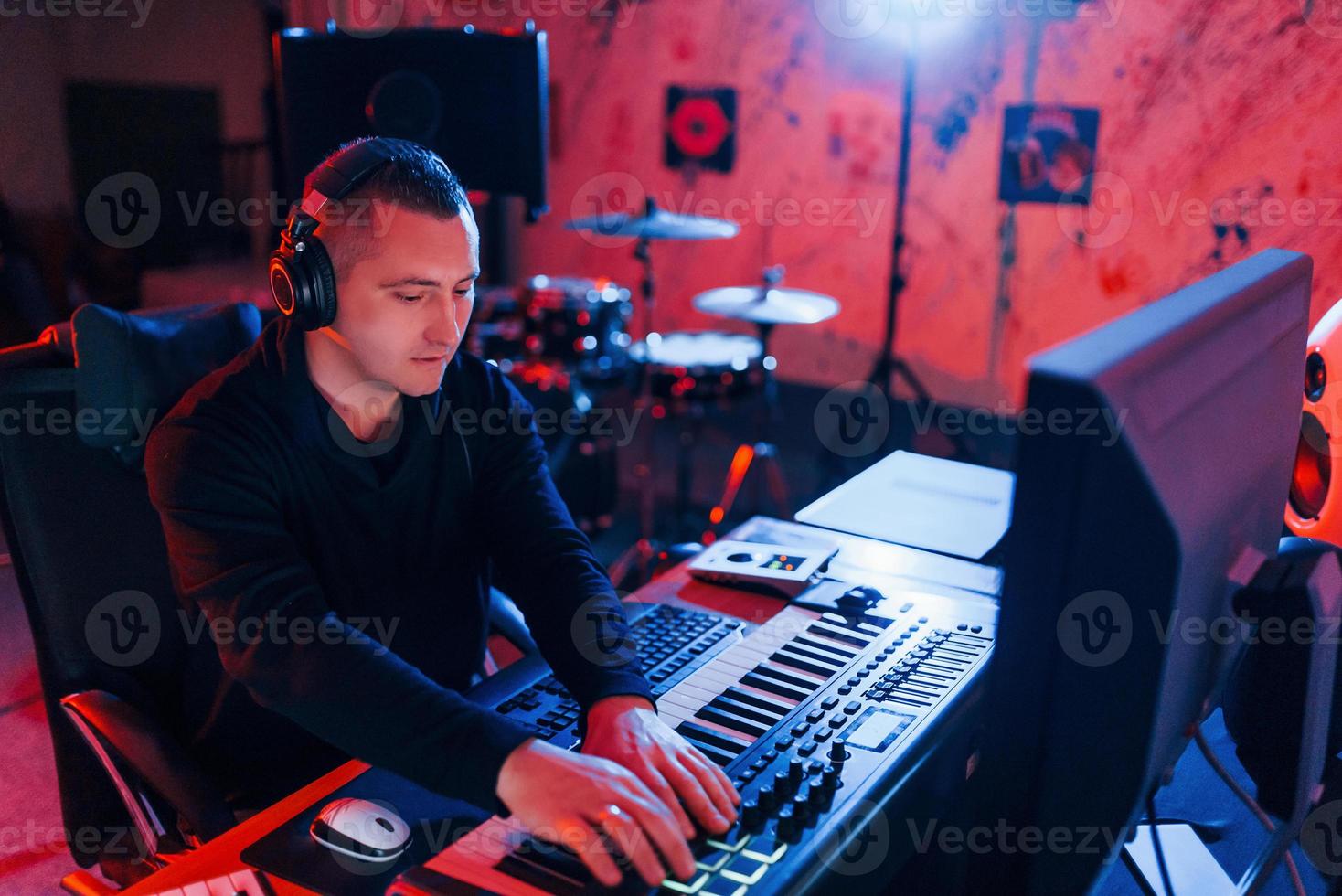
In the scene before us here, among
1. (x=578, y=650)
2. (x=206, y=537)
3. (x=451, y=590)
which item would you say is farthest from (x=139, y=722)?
(x=578, y=650)

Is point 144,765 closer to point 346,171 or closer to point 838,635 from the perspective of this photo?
point 346,171

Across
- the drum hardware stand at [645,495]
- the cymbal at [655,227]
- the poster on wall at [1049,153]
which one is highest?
the poster on wall at [1049,153]

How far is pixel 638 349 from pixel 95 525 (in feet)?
7.26

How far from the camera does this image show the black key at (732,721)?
39.8 inches

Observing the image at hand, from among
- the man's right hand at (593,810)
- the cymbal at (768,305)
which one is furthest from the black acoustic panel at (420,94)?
the man's right hand at (593,810)

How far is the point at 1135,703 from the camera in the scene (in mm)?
670

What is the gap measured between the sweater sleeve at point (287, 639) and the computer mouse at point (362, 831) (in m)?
0.04

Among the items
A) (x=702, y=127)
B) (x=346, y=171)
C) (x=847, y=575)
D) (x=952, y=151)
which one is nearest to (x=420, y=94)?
(x=346, y=171)

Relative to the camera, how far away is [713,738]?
3.30ft

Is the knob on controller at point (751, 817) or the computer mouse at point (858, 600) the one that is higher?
the computer mouse at point (858, 600)

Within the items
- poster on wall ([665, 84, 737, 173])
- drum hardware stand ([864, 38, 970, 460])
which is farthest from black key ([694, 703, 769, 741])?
poster on wall ([665, 84, 737, 173])

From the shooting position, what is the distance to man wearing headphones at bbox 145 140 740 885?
0.90m

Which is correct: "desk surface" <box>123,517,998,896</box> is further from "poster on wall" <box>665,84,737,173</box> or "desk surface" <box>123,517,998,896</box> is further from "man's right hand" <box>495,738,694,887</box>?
"poster on wall" <box>665,84,737,173</box>

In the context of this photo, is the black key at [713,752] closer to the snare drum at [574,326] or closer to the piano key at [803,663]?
the piano key at [803,663]
